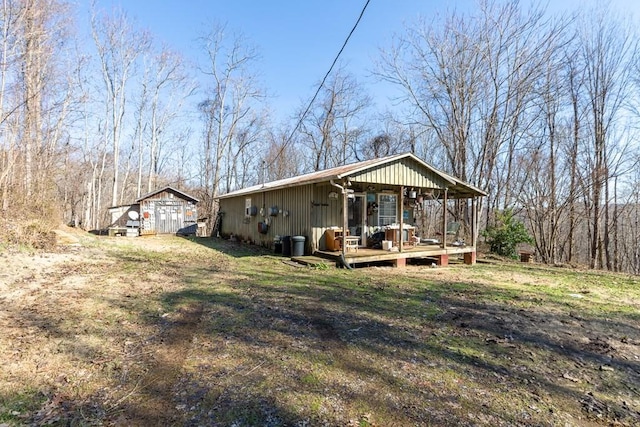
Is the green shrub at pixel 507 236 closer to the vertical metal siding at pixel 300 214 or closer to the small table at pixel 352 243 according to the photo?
the small table at pixel 352 243

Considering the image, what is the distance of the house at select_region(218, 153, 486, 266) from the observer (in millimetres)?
9609

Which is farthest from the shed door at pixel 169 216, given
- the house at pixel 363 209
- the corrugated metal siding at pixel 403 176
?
the corrugated metal siding at pixel 403 176

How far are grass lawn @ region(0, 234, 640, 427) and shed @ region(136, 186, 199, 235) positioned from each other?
1236 centimetres

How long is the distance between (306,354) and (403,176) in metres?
7.72

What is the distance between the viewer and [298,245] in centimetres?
1028

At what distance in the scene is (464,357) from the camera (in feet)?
11.7

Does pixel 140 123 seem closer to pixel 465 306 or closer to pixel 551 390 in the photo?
pixel 465 306

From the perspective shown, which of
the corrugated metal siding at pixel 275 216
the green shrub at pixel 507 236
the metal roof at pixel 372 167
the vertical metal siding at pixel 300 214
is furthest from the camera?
the green shrub at pixel 507 236

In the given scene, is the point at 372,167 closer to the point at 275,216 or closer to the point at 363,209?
the point at 363,209

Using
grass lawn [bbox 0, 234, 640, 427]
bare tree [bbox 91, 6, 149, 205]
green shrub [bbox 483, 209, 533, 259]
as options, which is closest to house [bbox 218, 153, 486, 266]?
green shrub [bbox 483, 209, 533, 259]


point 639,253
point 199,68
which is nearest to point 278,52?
point 199,68

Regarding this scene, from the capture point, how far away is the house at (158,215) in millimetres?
18297

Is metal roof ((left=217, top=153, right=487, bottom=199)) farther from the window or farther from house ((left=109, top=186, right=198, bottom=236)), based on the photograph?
house ((left=109, top=186, right=198, bottom=236))

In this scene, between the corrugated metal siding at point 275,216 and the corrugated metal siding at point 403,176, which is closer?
the corrugated metal siding at point 403,176
